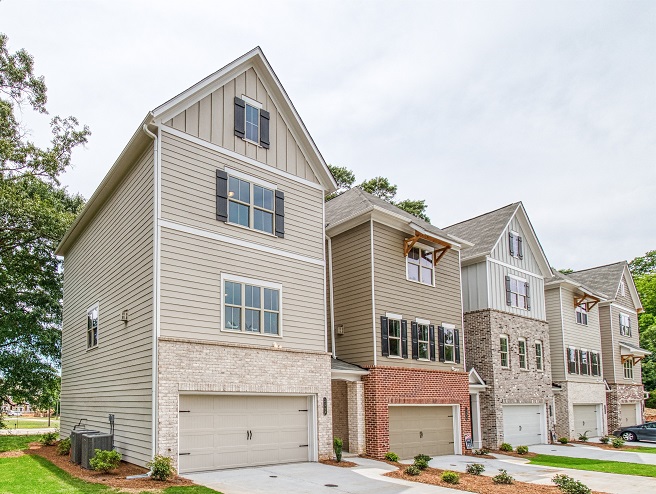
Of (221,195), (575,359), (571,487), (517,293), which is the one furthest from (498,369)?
(221,195)

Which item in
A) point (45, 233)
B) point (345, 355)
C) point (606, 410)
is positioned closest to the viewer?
point (345, 355)

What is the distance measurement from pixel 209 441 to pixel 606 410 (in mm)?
28474

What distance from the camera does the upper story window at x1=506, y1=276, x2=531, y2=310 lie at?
88.8 ft

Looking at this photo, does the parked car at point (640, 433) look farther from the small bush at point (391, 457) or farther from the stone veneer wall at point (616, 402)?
the small bush at point (391, 457)

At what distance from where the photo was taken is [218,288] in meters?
15.0

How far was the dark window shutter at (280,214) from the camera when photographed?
16.9 m

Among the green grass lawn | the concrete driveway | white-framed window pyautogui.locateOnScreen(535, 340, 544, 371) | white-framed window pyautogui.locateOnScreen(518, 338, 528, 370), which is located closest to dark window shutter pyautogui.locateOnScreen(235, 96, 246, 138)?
the concrete driveway

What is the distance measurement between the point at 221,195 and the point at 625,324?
33134 millimetres

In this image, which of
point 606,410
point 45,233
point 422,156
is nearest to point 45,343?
point 45,233

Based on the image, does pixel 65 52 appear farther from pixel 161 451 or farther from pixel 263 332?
pixel 161 451

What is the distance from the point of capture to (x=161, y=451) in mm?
12883

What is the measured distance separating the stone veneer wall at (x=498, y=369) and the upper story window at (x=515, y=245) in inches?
117

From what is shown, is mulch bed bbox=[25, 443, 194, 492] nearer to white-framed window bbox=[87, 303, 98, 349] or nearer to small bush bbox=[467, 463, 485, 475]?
white-framed window bbox=[87, 303, 98, 349]

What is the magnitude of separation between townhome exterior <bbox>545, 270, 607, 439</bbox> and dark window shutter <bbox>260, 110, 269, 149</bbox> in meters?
20.3
